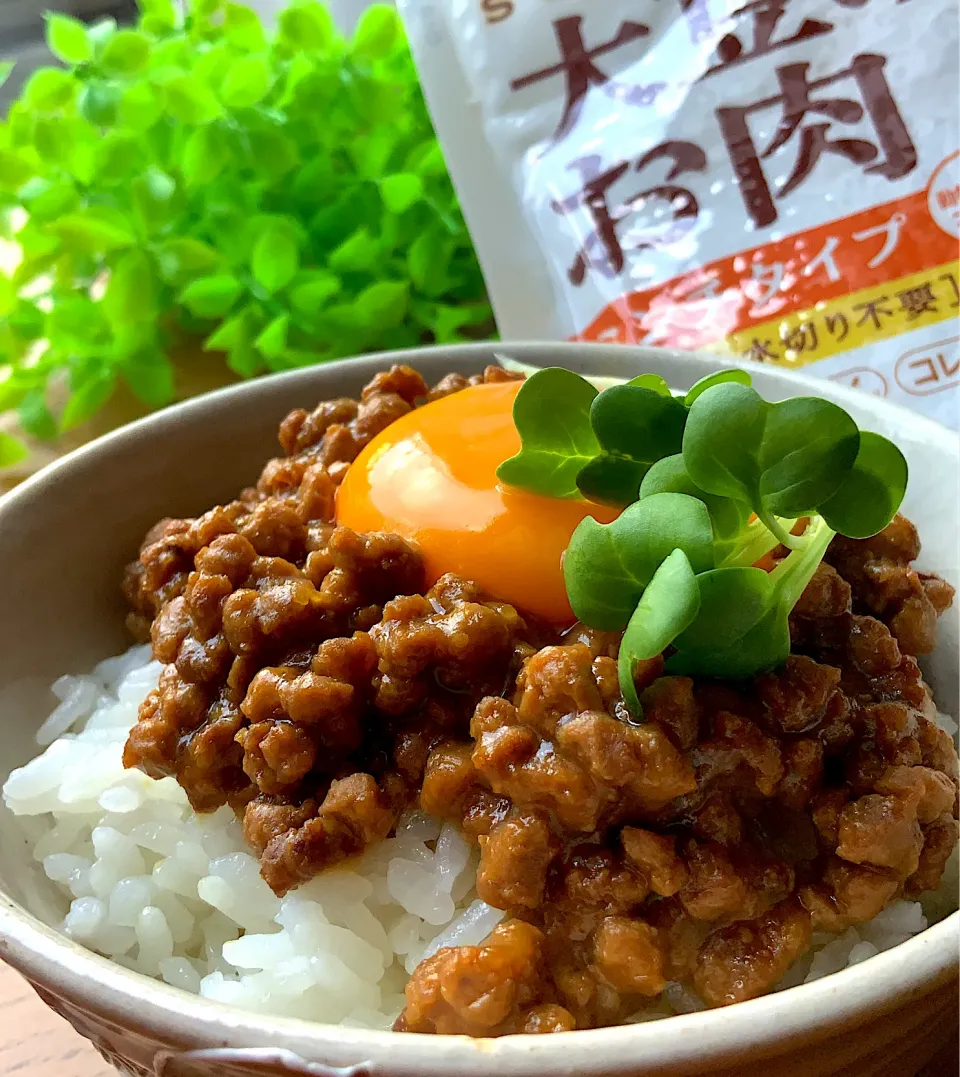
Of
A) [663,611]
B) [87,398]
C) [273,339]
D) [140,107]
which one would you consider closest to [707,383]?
[663,611]

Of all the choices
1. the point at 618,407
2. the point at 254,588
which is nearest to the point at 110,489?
the point at 254,588

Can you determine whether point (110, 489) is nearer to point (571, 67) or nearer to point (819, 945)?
point (819, 945)

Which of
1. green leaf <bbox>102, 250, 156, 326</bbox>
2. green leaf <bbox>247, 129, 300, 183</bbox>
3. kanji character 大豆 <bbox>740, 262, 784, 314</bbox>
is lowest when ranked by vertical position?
kanji character 大豆 <bbox>740, 262, 784, 314</bbox>

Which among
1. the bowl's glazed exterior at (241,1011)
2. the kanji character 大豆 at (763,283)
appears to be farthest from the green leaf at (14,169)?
the kanji character 大豆 at (763,283)

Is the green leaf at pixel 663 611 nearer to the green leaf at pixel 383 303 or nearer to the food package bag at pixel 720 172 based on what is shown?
the food package bag at pixel 720 172

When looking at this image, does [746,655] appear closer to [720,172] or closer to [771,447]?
[771,447]

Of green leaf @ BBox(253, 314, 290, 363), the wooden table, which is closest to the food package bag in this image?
green leaf @ BBox(253, 314, 290, 363)

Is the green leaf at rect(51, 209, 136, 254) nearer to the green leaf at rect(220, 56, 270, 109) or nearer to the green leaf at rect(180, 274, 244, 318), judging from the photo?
the green leaf at rect(180, 274, 244, 318)
